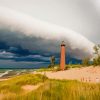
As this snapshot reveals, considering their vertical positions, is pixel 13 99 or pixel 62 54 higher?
pixel 62 54

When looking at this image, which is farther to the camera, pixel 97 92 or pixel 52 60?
pixel 52 60

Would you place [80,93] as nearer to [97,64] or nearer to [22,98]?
[22,98]

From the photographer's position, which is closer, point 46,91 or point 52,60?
point 46,91

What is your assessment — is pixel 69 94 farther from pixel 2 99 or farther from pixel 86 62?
pixel 86 62

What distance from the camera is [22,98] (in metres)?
6.80

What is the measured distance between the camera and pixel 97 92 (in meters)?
6.57

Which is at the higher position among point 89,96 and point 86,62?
point 86,62

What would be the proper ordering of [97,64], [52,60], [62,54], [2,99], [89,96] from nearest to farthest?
[89,96]
[2,99]
[97,64]
[62,54]
[52,60]

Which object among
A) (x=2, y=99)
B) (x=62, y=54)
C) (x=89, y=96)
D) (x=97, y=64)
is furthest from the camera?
(x=62, y=54)

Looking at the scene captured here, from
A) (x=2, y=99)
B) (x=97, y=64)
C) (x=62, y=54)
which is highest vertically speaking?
(x=62, y=54)

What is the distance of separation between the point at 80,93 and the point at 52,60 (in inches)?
3036

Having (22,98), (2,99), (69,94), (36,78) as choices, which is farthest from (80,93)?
(36,78)

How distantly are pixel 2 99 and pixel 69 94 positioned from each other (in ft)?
6.44

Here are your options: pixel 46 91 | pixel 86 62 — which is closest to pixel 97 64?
pixel 86 62
